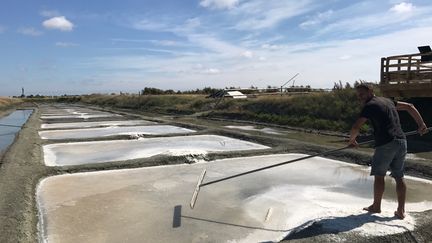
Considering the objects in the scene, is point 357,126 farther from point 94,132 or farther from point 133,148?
point 94,132

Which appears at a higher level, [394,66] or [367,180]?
[394,66]

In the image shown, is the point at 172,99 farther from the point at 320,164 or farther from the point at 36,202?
the point at 36,202

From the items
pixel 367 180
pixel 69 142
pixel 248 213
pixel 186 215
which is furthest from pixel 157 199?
pixel 69 142

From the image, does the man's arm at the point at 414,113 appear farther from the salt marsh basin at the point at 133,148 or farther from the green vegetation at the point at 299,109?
the green vegetation at the point at 299,109

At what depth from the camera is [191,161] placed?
921 cm

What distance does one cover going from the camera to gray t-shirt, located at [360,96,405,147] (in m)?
4.69

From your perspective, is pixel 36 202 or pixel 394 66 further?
pixel 394 66

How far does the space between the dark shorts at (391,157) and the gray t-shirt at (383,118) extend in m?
0.06

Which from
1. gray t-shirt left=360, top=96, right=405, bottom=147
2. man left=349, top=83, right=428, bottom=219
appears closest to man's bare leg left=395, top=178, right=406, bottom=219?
man left=349, top=83, right=428, bottom=219

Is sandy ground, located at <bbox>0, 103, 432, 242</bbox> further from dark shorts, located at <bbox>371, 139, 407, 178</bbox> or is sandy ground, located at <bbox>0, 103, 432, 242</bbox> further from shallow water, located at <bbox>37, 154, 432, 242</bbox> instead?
dark shorts, located at <bbox>371, 139, 407, 178</bbox>

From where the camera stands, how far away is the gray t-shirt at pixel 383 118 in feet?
15.4

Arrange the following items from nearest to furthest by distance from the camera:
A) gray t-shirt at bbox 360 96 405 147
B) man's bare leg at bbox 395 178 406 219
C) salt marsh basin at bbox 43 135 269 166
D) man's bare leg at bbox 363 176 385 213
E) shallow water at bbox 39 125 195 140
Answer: gray t-shirt at bbox 360 96 405 147, man's bare leg at bbox 395 178 406 219, man's bare leg at bbox 363 176 385 213, salt marsh basin at bbox 43 135 269 166, shallow water at bbox 39 125 195 140

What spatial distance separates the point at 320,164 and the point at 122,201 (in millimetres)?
4679

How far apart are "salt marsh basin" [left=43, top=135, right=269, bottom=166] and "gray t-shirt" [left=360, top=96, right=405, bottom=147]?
17.8ft
